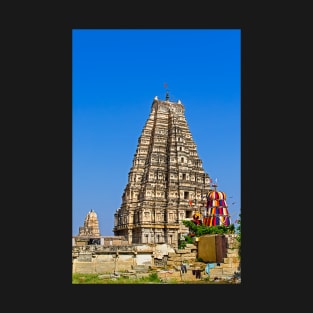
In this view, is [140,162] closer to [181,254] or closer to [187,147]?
[187,147]

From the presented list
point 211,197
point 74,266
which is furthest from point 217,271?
point 211,197

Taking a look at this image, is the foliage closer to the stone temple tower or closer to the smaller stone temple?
the stone temple tower

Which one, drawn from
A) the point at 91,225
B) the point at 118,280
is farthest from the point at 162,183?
the point at 118,280

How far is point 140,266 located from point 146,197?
13028mm

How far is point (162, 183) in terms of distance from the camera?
3444cm

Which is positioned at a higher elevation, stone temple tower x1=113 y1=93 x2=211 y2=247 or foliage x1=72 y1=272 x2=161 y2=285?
stone temple tower x1=113 y1=93 x2=211 y2=247

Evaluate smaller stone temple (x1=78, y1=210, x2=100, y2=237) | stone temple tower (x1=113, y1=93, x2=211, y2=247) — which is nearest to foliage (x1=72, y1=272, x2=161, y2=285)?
stone temple tower (x1=113, y1=93, x2=211, y2=247)

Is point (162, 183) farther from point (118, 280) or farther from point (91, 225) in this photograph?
point (118, 280)

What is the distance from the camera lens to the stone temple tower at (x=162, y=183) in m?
33.2

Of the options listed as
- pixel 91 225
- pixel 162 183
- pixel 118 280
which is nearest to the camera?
pixel 118 280

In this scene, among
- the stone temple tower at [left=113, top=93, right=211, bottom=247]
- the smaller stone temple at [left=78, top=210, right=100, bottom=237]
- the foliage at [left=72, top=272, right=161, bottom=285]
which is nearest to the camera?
the foliage at [left=72, top=272, right=161, bottom=285]

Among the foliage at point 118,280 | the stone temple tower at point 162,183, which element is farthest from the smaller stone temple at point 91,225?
the foliage at point 118,280

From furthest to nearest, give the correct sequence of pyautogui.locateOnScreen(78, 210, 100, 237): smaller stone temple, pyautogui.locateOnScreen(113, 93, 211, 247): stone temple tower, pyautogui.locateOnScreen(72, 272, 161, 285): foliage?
pyautogui.locateOnScreen(78, 210, 100, 237): smaller stone temple < pyautogui.locateOnScreen(113, 93, 211, 247): stone temple tower < pyautogui.locateOnScreen(72, 272, 161, 285): foliage

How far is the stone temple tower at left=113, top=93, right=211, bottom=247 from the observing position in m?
33.2
